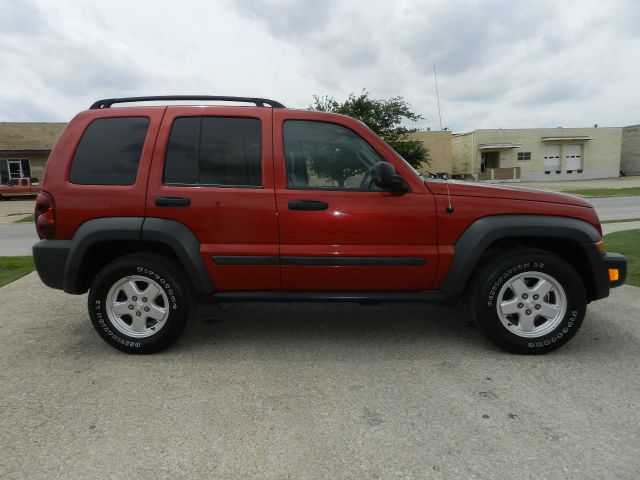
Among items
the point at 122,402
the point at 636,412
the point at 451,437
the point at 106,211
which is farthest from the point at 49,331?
the point at 636,412

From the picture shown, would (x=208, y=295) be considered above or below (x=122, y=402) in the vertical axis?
above

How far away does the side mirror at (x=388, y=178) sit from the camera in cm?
326

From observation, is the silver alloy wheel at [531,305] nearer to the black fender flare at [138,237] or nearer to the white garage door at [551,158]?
the black fender flare at [138,237]

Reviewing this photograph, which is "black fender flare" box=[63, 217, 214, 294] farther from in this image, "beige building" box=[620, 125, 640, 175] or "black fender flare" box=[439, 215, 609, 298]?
"beige building" box=[620, 125, 640, 175]

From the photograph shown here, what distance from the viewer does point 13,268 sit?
7277 mm

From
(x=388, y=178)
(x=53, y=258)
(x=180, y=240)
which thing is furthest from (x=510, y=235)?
(x=53, y=258)

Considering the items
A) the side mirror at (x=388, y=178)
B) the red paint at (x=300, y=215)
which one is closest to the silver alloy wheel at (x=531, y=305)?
the red paint at (x=300, y=215)

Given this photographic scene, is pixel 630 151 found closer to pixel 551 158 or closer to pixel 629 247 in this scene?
pixel 551 158

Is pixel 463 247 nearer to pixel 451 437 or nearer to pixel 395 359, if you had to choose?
pixel 395 359

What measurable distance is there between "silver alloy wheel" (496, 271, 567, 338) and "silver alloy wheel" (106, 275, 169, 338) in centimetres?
263

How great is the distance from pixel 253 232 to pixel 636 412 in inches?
106

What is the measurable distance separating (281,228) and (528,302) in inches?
78.2

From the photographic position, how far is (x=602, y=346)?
369 centimetres

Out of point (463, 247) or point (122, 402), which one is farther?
point (463, 247)
